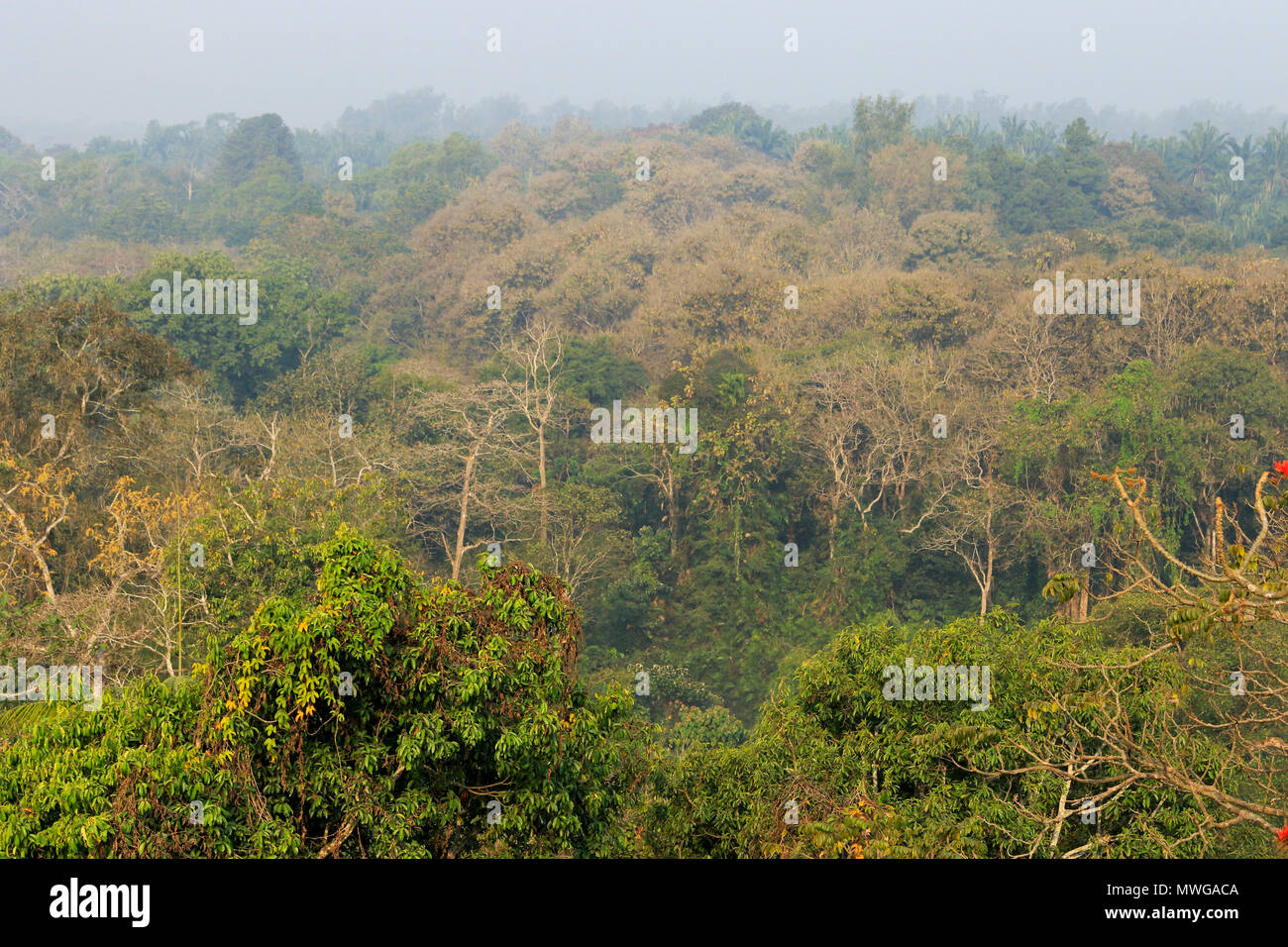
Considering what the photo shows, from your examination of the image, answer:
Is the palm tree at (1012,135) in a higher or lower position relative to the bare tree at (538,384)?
higher

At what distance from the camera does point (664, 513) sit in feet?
92.3

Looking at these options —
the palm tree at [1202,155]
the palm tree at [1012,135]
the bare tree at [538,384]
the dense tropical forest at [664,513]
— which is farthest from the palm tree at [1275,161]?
the bare tree at [538,384]

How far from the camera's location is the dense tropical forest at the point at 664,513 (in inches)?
298

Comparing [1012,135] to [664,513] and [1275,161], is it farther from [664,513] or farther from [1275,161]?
[664,513]

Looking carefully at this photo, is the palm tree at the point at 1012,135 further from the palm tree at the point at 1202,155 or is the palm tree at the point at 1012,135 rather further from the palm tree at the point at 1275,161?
the palm tree at the point at 1275,161

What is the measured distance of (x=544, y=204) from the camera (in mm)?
53656

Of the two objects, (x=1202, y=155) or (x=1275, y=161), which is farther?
(x=1202, y=155)

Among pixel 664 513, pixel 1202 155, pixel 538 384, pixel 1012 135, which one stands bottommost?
pixel 664 513

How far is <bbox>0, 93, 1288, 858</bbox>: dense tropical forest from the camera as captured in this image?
7.57 meters

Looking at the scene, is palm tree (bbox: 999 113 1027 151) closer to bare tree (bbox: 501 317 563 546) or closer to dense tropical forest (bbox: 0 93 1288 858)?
dense tropical forest (bbox: 0 93 1288 858)

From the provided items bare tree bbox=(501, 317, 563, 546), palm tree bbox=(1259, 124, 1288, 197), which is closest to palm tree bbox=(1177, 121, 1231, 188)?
palm tree bbox=(1259, 124, 1288, 197)

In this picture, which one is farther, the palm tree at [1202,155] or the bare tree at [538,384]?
the palm tree at [1202,155]

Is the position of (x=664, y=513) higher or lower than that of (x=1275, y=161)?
lower

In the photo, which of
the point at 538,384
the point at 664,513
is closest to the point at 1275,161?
the point at 664,513
